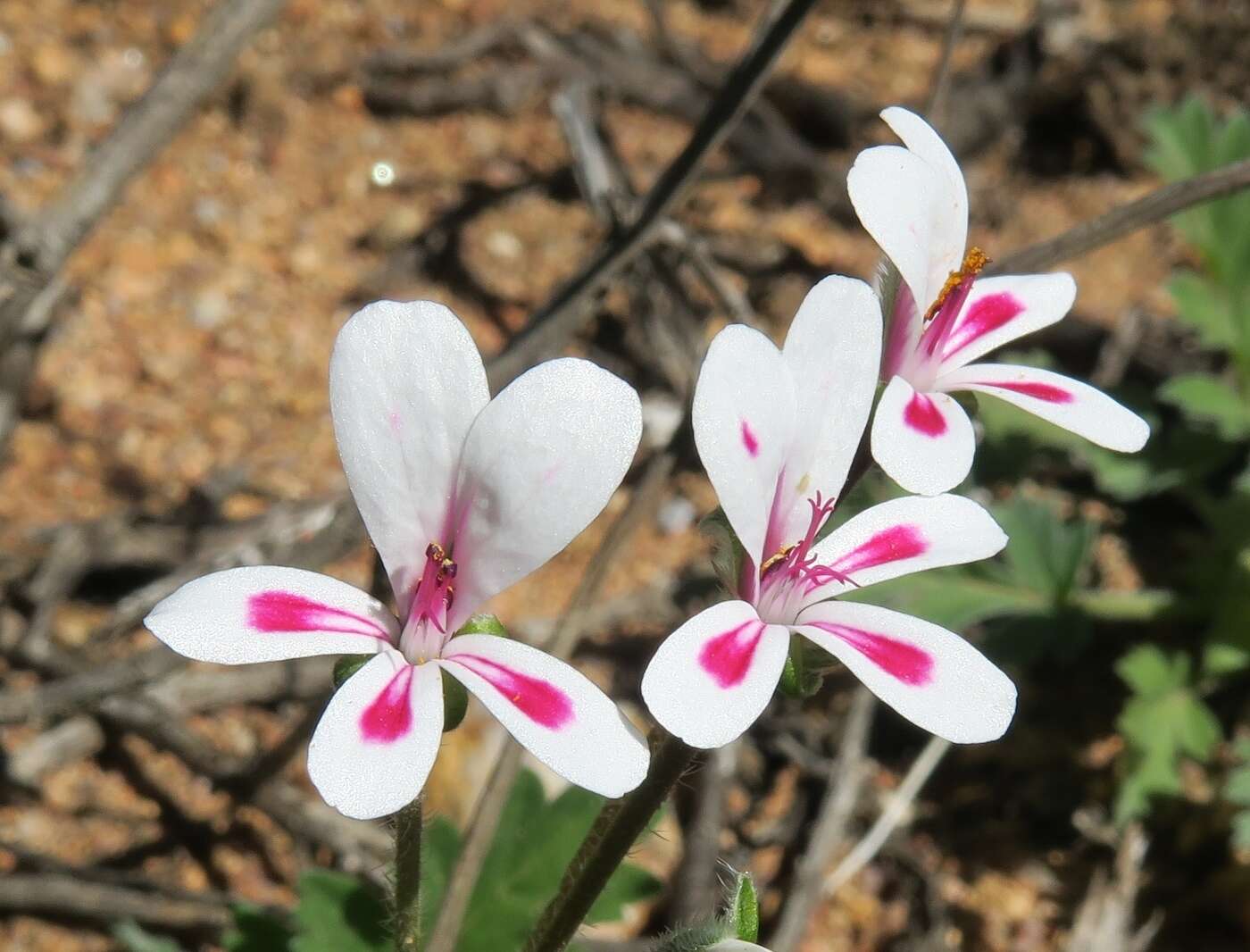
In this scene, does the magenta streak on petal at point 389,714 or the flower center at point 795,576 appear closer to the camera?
the magenta streak on petal at point 389,714

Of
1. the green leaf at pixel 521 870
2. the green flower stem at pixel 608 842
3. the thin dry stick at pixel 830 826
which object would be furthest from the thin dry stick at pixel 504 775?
the thin dry stick at pixel 830 826

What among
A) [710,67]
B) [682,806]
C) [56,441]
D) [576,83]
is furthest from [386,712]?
[710,67]

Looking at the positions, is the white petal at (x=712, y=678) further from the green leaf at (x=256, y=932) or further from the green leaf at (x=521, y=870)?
the green leaf at (x=256, y=932)

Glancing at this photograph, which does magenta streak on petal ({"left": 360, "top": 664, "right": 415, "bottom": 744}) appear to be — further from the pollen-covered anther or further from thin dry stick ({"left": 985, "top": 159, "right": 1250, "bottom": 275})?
thin dry stick ({"left": 985, "top": 159, "right": 1250, "bottom": 275})

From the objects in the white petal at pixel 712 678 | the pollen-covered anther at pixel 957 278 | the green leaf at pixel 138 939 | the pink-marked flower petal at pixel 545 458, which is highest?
the pollen-covered anther at pixel 957 278

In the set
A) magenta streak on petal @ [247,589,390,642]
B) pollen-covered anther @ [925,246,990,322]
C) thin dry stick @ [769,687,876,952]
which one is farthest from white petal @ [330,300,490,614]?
thin dry stick @ [769,687,876,952]

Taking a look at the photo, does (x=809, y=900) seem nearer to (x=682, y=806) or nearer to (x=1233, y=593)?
(x=682, y=806)

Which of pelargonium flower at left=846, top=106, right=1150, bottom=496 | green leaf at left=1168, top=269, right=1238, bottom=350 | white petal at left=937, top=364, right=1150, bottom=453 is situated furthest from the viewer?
green leaf at left=1168, top=269, right=1238, bottom=350

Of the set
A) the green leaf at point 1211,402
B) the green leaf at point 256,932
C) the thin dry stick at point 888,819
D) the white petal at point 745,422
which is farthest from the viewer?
the green leaf at point 1211,402
